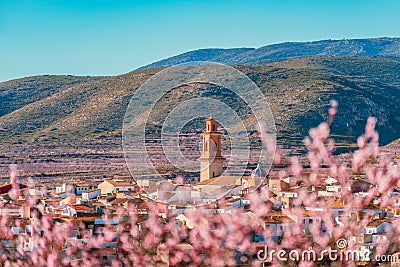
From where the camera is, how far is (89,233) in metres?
25.1

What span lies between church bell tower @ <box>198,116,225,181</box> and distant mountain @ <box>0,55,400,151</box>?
25.7 meters

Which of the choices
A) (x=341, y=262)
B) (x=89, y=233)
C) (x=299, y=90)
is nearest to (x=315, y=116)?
(x=299, y=90)

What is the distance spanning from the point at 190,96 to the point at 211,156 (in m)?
48.9

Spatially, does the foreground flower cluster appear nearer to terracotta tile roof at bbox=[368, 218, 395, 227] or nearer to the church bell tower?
terracotta tile roof at bbox=[368, 218, 395, 227]

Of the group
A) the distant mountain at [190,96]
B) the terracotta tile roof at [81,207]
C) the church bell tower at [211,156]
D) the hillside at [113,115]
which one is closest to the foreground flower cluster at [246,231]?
the terracotta tile roof at [81,207]

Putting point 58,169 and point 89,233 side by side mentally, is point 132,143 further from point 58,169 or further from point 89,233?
point 89,233

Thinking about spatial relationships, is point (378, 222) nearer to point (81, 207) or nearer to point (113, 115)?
point (81, 207)

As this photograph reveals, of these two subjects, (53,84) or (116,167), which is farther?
(53,84)

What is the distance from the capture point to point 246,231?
70.5 feet

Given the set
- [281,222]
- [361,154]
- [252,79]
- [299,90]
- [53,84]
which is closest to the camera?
[361,154]

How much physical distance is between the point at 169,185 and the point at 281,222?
16.6 meters

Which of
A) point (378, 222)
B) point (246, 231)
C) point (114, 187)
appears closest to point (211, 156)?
point (114, 187)

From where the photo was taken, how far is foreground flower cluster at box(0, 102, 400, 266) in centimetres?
→ 1330

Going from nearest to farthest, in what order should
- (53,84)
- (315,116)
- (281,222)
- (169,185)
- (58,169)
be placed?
(281,222) < (169,185) < (58,169) < (315,116) < (53,84)
